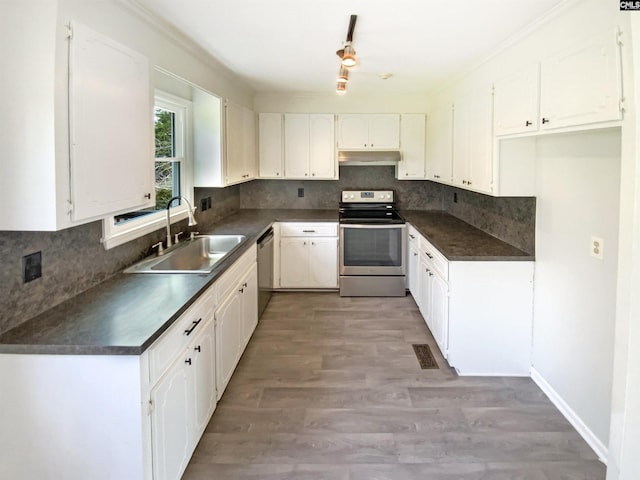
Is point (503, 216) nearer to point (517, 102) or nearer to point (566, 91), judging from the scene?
point (517, 102)

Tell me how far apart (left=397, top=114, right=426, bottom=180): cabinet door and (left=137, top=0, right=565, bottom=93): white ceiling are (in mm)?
1278

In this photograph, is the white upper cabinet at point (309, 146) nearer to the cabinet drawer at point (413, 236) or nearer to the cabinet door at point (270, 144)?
the cabinet door at point (270, 144)

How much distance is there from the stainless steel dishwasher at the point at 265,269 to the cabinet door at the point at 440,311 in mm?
1588

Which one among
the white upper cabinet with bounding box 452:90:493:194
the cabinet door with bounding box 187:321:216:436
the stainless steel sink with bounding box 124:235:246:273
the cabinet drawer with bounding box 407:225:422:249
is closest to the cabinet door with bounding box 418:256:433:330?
the cabinet drawer with bounding box 407:225:422:249

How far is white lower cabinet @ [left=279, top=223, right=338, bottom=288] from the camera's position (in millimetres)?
5145

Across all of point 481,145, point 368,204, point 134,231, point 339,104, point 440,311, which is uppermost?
point 339,104

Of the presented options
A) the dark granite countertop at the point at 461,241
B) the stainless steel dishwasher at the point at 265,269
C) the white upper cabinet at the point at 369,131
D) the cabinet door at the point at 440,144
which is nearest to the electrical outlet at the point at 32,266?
the stainless steel dishwasher at the point at 265,269

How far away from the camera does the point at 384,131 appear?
5457 millimetres

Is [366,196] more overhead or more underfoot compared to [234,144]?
more underfoot

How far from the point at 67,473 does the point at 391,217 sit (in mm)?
4211

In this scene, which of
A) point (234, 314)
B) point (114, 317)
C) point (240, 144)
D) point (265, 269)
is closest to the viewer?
point (114, 317)

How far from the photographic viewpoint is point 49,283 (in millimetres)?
1994

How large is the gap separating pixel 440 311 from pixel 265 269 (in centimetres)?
185

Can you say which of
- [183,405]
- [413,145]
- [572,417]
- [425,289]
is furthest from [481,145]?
[183,405]
